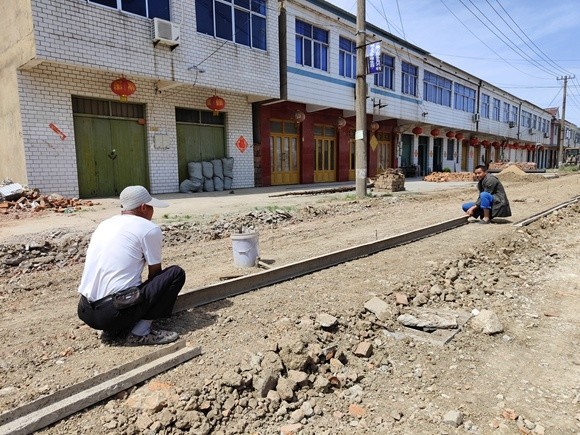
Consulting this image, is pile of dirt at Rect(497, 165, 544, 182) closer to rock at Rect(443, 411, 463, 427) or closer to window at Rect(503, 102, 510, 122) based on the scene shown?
window at Rect(503, 102, 510, 122)

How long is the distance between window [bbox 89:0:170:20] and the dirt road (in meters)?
7.52

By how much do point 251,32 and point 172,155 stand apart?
525cm

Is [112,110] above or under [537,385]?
above

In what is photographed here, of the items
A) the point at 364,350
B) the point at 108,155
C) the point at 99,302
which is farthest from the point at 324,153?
the point at 99,302

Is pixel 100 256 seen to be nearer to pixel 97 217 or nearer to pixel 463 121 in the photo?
pixel 97 217

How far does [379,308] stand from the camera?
12.9ft

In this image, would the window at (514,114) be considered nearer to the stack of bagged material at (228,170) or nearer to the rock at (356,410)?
the stack of bagged material at (228,170)

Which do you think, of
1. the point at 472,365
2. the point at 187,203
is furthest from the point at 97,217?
the point at 472,365

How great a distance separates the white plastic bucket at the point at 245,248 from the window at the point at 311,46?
1312 centimetres

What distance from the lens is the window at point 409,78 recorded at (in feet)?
76.2

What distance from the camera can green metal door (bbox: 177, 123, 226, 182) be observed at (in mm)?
14000

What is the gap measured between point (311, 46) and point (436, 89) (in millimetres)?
13268

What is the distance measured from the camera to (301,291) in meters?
4.39

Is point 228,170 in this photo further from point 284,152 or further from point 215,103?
point 284,152
